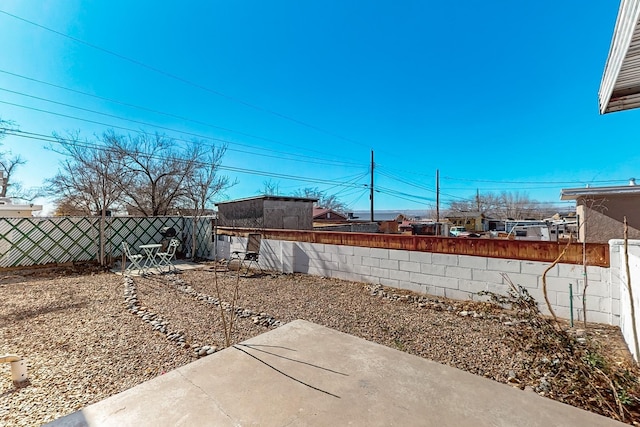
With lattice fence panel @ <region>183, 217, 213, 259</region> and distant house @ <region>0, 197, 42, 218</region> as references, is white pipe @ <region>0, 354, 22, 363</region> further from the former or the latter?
distant house @ <region>0, 197, 42, 218</region>

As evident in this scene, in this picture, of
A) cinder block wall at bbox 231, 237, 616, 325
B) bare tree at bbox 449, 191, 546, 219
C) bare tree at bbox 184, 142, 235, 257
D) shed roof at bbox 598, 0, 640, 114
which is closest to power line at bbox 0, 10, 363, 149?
bare tree at bbox 184, 142, 235, 257

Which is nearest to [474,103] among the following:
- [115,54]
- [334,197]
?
[115,54]

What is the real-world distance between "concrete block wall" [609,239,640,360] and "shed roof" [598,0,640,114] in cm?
152

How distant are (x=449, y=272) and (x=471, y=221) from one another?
21927mm

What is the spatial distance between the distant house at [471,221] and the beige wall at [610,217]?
56.7 feet

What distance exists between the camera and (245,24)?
7.23 metres

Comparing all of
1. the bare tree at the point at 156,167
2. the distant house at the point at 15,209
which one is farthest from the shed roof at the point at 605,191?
the distant house at the point at 15,209

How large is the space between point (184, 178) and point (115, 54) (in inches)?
209

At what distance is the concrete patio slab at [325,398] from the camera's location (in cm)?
125

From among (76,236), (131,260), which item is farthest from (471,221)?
(76,236)

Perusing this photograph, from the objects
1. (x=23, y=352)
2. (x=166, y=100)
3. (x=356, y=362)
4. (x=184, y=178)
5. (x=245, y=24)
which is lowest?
(x=23, y=352)

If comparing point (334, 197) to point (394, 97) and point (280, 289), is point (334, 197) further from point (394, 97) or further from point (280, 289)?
point (280, 289)

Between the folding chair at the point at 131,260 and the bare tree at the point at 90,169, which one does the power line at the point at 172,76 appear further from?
the folding chair at the point at 131,260

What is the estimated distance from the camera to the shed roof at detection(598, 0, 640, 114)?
3.20 ft
